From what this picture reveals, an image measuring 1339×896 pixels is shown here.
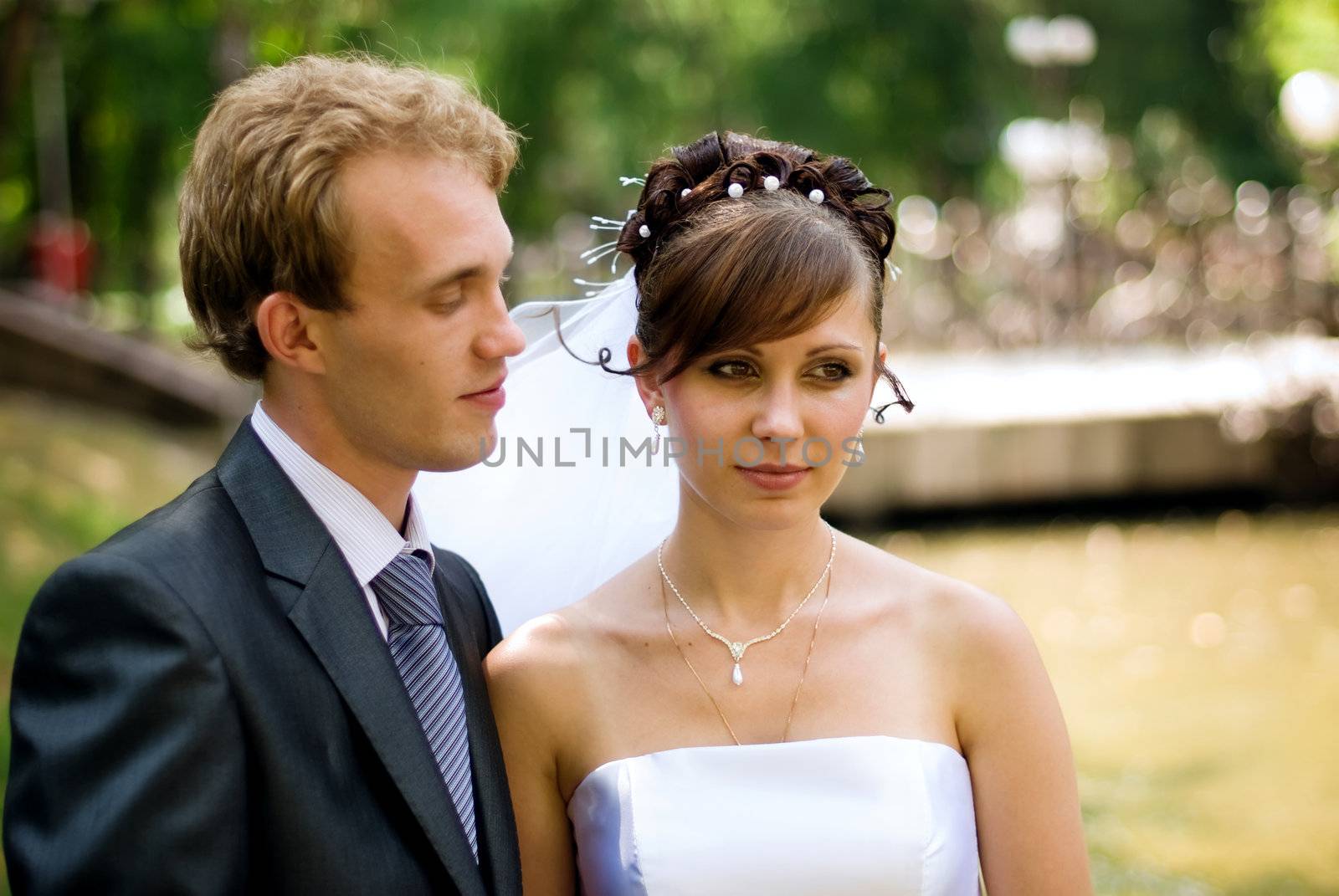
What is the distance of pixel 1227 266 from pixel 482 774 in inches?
645

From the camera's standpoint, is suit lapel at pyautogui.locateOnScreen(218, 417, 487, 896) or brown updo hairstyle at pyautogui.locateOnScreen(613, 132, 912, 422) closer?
suit lapel at pyautogui.locateOnScreen(218, 417, 487, 896)

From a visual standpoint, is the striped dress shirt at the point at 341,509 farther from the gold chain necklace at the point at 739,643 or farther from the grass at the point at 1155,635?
the grass at the point at 1155,635

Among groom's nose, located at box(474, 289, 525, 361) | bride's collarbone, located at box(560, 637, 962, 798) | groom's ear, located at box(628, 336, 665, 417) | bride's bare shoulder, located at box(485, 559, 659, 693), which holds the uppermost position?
groom's nose, located at box(474, 289, 525, 361)

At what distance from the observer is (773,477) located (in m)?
2.57

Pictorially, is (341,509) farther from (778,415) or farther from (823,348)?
(823,348)

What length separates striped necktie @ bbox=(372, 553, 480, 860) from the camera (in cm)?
225

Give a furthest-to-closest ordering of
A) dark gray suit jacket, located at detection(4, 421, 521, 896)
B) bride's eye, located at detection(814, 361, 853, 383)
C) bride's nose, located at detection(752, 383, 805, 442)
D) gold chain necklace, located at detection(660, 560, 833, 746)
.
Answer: gold chain necklace, located at detection(660, 560, 833, 746) → bride's eye, located at detection(814, 361, 853, 383) → bride's nose, located at detection(752, 383, 805, 442) → dark gray suit jacket, located at detection(4, 421, 521, 896)

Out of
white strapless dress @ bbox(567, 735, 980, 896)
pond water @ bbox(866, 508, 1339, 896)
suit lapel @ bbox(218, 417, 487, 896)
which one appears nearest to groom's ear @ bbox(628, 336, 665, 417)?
white strapless dress @ bbox(567, 735, 980, 896)

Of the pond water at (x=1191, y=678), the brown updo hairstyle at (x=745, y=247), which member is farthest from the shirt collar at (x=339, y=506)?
the pond water at (x=1191, y=678)

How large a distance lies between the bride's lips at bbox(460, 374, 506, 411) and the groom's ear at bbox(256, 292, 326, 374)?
0.81 ft

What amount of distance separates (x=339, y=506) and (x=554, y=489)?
51.7 inches

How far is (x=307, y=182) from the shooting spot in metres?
2.07

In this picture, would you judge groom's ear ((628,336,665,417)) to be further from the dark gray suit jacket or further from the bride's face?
the dark gray suit jacket

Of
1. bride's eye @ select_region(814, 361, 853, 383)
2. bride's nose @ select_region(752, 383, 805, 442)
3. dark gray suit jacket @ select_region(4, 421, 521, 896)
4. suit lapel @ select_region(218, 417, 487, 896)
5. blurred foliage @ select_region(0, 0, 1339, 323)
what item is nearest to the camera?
dark gray suit jacket @ select_region(4, 421, 521, 896)
